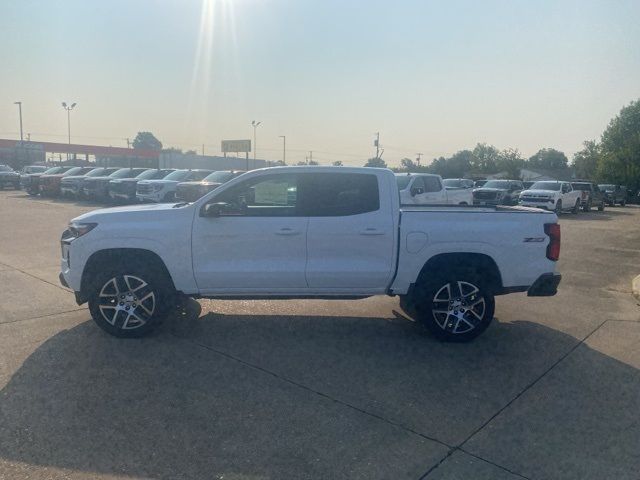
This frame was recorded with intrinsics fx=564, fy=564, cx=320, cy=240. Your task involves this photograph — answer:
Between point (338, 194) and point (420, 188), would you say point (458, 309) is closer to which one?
point (338, 194)

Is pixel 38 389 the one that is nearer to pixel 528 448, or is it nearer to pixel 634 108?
pixel 528 448

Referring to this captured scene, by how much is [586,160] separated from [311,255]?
90.5m

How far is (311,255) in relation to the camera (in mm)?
6059

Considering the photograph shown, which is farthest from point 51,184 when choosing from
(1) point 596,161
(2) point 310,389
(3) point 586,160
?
(3) point 586,160

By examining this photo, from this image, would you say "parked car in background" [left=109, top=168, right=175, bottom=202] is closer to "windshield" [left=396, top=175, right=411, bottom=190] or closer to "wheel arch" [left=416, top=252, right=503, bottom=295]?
"windshield" [left=396, top=175, right=411, bottom=190]

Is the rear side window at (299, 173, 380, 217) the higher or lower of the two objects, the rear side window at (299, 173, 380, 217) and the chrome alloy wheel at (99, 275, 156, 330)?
the higher

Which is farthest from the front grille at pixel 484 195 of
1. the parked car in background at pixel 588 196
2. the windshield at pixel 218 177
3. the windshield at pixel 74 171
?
the windshield at pixel 74 171

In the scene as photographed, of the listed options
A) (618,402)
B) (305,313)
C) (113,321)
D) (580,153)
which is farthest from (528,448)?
(580,153)

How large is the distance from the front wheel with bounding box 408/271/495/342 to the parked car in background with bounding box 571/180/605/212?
26712mm

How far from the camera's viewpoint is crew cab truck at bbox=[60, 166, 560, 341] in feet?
19.6

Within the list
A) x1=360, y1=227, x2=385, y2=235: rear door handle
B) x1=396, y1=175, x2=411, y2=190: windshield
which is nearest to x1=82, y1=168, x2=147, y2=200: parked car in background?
x1=396, y1=175, x2=411, y2=190: windshield

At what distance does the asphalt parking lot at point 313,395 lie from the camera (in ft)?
12.2

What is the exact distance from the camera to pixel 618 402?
15.5 feet

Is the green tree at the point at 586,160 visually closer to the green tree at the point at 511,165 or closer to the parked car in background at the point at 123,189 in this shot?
the green tree at the point at 511,165
